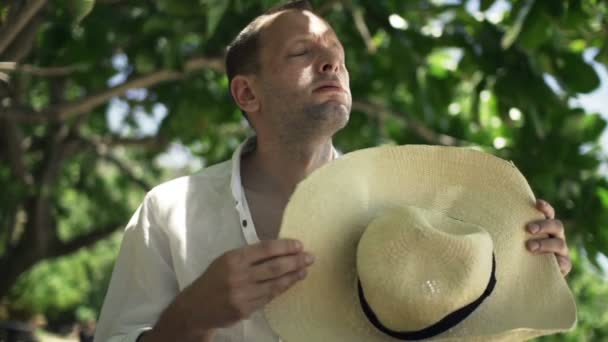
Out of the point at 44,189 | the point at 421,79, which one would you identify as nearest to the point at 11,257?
the point at 44,189

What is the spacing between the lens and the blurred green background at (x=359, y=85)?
346 cm

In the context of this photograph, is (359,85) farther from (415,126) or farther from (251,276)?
(251,276)

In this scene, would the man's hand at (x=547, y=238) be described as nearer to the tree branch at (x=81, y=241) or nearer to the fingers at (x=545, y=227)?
the fingers at (x=545, y=227)

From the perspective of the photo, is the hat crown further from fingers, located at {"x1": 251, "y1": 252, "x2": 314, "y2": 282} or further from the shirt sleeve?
the shirt sleeve

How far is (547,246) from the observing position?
6.51 ft

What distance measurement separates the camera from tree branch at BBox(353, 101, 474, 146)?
462 centimetres

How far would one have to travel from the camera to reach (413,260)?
5.97ft

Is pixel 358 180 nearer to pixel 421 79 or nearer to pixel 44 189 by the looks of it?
pixel 421 79

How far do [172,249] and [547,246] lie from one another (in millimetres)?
858

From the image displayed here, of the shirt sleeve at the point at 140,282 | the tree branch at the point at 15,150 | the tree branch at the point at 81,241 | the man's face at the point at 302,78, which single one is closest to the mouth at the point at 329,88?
the man's face at the point at 302,78

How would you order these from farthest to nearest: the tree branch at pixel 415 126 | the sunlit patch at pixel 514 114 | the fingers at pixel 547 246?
1. the tree branch at pixel 415 126
2. the sunlit patch at pixel 514 114
3. the fingers at pixel 547 246

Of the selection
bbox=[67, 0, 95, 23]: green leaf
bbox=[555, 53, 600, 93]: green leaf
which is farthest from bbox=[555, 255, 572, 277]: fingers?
bbox=[555, 53, 600, 93]: green leaf

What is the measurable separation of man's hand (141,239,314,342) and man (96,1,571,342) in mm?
140

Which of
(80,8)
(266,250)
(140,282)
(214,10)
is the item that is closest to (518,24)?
(214,10)
